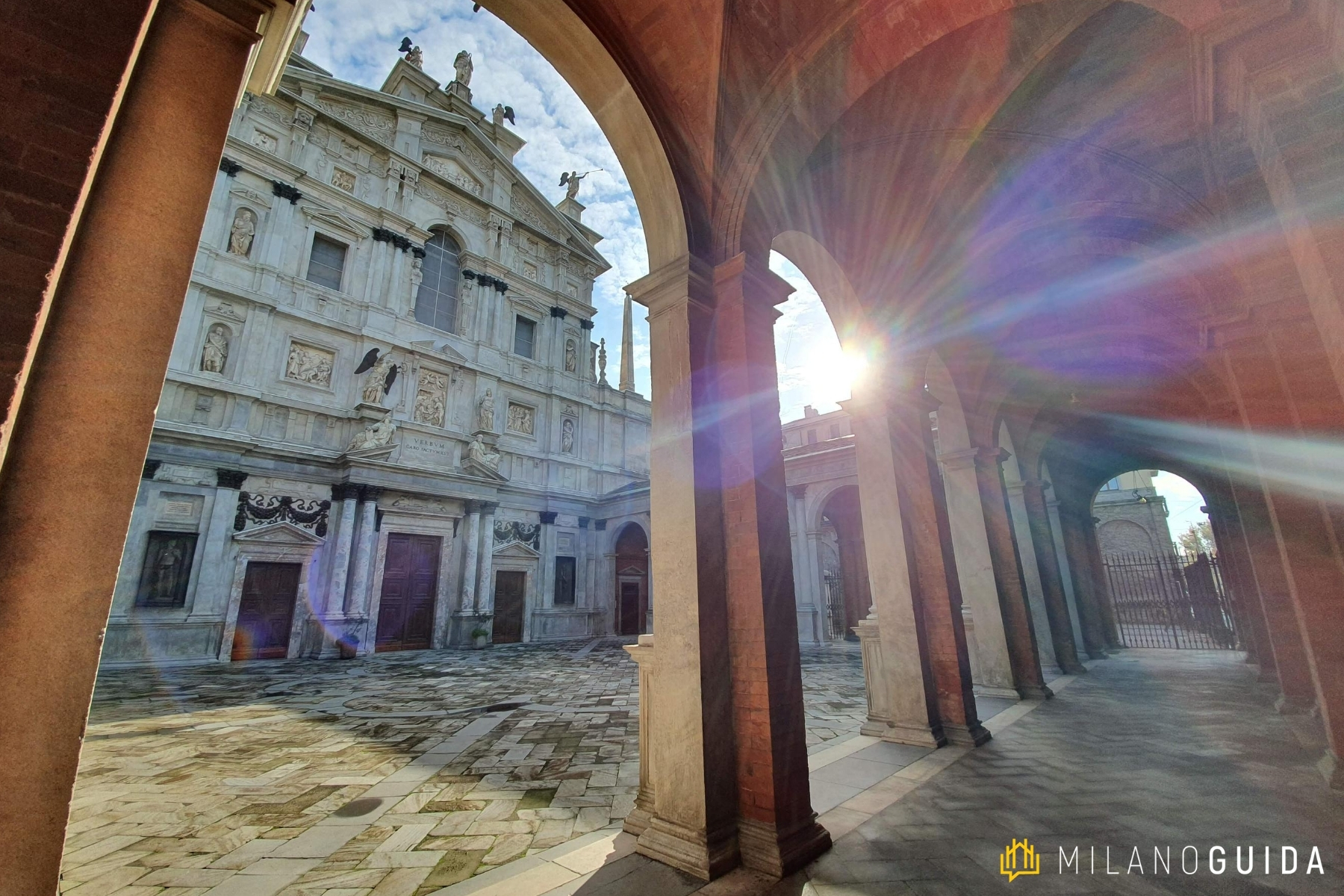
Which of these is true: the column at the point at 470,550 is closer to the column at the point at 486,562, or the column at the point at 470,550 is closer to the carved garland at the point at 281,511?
the column at the point at 486,562

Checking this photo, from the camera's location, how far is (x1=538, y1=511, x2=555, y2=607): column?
17156mm

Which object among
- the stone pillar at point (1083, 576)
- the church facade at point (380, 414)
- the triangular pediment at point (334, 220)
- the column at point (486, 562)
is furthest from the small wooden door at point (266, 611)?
the stone pillar at point (1083, 576)

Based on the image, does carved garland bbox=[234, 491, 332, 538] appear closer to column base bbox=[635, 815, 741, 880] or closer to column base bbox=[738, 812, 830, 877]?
column base bbox=[635, 815, 741, 880]

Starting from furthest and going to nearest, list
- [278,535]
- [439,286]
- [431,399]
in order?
1. [439,286]
2. [431,399]
3. [278,535]

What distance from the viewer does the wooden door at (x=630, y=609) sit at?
18.8 meters

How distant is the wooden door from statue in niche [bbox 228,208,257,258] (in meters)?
14.4

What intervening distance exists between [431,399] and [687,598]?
15.0 meters

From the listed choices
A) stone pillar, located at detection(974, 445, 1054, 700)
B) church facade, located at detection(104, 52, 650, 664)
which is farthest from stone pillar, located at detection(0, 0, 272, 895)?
church facade, located at detection(104, 52, 650, 664)

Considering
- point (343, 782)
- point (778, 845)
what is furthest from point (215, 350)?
point (778, 845)

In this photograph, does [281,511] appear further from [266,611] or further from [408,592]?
[408,592]

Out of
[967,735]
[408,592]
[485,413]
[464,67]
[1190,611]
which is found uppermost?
[464,67]

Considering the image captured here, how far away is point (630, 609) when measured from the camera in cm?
1886

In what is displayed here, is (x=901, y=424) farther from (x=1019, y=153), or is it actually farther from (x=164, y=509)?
(x=164, y=509)

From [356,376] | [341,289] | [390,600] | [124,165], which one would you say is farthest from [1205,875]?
[341,289]
